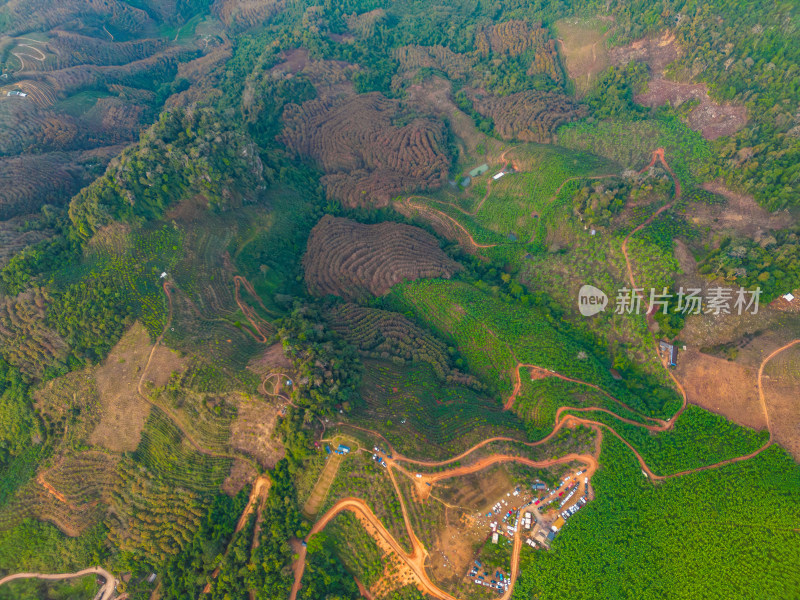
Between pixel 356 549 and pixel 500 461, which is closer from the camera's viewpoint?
pixel 356 549

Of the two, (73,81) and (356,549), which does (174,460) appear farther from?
(73,81)

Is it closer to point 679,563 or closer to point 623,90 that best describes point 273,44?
point 623,90

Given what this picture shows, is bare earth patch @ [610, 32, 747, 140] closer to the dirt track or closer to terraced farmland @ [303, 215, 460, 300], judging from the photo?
the dirt track

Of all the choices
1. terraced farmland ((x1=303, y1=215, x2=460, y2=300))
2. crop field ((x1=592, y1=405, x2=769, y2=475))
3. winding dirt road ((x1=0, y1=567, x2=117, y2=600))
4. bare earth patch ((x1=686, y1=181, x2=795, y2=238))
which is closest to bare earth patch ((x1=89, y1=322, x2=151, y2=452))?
winding dirt road ((x1=0, y1=567, x2=117, y2=600))

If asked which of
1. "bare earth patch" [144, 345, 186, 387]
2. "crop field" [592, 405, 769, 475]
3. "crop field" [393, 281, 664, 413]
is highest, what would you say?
"bare earth patch" [144, 345, 186, 387]

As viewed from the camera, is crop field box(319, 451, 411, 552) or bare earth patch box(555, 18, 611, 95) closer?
crop field box(319, 451, 411, 552)

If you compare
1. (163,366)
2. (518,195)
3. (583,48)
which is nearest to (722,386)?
(518,195)

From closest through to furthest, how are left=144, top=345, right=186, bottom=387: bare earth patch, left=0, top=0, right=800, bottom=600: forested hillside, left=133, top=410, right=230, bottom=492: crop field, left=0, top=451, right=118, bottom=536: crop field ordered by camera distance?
left=0, top=0, right=800, bottom=600: forested hillside → left=133, top=410, right=230, bottom=492: crop field → left=0, top=451, right=118, bottom=536: crop field → left=144, top=345, right=186, bottom=387: bare earth patch
